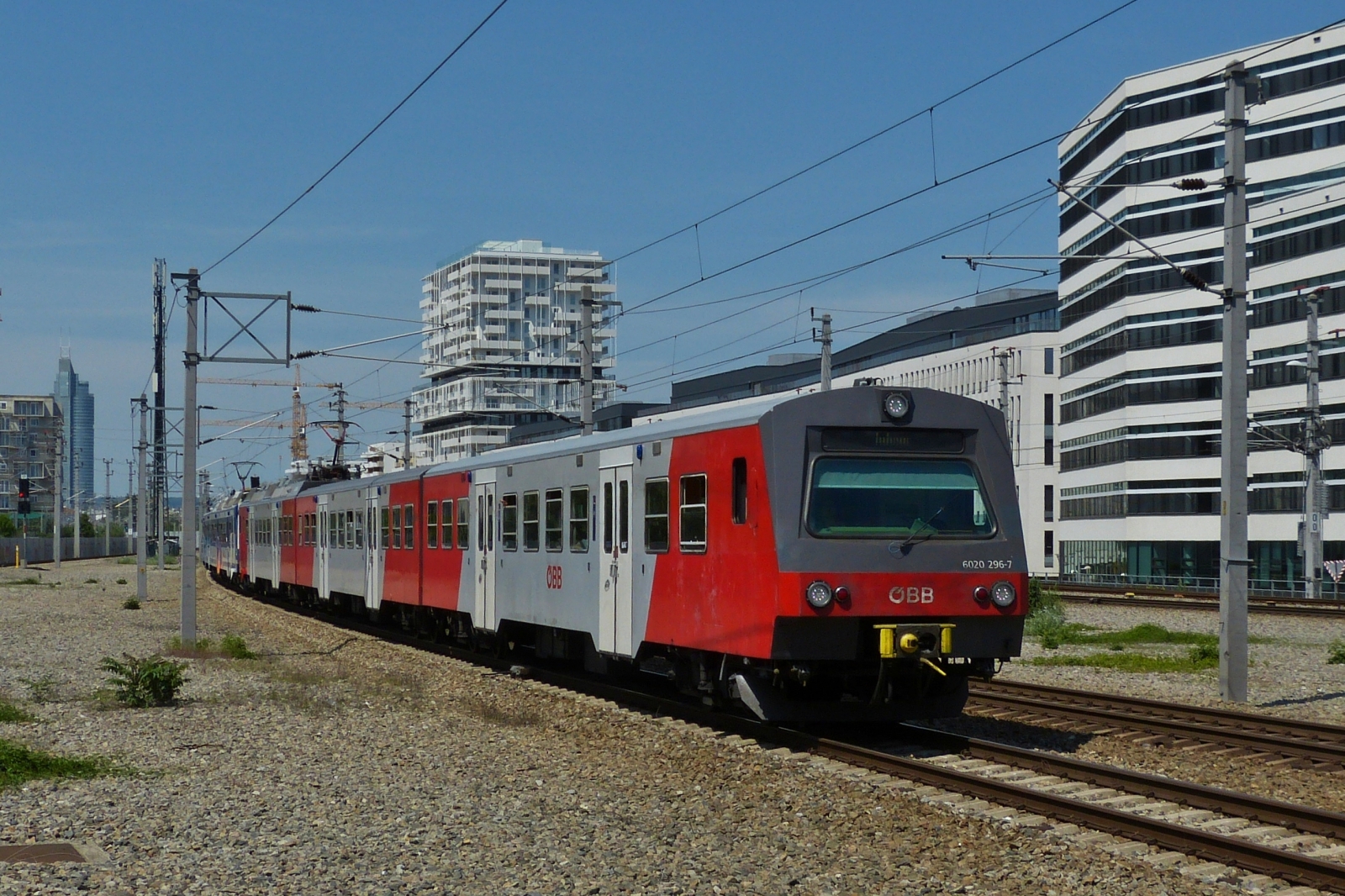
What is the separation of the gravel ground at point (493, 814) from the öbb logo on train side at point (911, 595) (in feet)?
5.02

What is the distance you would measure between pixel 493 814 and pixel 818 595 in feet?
11.7

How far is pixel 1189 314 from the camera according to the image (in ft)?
234

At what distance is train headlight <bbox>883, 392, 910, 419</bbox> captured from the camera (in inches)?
520

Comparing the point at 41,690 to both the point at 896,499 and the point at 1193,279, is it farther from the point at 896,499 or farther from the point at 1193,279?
the point at 1193,279

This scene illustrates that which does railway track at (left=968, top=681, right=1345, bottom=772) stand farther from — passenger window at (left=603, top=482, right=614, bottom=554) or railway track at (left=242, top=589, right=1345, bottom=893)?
passenger window at (left=603, top=482, right=614, bottom=554)

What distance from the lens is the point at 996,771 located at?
11773mm

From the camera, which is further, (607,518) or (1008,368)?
(1008,368)

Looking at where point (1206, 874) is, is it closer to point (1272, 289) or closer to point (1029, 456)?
point (1272, 289)

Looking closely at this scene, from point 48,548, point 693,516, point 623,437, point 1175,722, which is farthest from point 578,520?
point 48,548

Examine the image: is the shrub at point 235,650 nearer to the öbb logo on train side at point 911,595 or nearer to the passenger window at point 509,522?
the passenger window at point 509,522

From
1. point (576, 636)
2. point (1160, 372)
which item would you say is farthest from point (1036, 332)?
point (576, 636)

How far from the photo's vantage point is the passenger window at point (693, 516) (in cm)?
1423

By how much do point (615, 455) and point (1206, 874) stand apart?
9037mm

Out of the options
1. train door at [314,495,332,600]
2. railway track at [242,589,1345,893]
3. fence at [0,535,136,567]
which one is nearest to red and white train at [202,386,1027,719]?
railway track at [242,589,1345,893]
